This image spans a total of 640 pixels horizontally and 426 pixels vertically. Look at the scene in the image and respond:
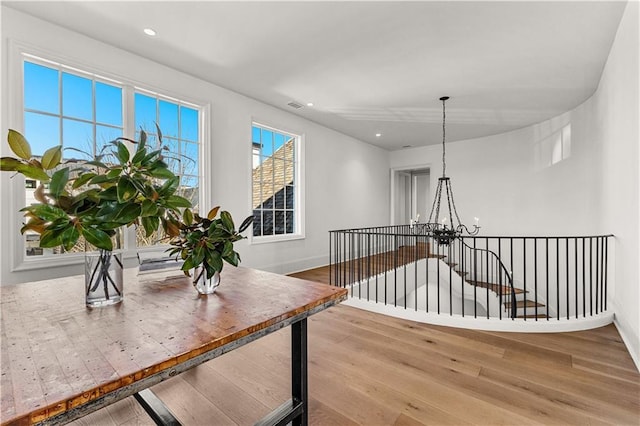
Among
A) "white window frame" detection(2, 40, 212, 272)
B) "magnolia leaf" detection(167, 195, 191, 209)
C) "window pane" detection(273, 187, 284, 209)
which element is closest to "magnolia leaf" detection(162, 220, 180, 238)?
"magnolia leaf" detection(167, 195, 191, 209)

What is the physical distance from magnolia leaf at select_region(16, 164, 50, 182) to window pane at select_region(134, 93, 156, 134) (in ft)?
9.24

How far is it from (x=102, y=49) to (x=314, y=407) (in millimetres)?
3866

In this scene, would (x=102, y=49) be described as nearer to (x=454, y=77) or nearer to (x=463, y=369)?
(x=454, y=77)

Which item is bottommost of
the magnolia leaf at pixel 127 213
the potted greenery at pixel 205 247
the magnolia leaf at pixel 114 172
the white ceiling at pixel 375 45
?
the potted greenery at pixel 205 247

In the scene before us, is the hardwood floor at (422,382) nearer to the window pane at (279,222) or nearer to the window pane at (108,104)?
the window pane at (279,222)

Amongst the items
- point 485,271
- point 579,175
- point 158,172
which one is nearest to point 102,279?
point 158,172

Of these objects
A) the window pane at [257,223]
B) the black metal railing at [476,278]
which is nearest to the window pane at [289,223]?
the window pane at [257,223]

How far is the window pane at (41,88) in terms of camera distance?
8.80 feet

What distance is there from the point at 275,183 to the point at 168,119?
198 cm

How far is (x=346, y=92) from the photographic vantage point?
166 inches

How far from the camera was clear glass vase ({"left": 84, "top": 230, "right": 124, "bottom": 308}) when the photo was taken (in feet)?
3.53

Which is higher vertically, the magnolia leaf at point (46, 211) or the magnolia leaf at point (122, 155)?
the magnolia leaf at point (122, 155)

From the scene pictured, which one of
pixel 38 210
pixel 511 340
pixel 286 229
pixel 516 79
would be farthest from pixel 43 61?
pixel 516 79

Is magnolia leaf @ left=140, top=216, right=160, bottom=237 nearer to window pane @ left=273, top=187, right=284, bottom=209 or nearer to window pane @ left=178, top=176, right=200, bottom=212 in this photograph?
window pane @ left=178, top=176, right=200, bottom=212
